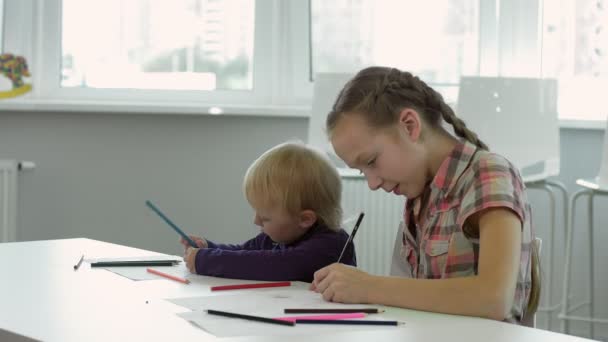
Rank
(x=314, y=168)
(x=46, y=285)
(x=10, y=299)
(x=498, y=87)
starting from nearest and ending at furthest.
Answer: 1. (x=10, y=299)
2. (x=46, y=285)
3. (x=314, y=168)
4. (x=498, y=87)

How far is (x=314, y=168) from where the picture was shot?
175 cm

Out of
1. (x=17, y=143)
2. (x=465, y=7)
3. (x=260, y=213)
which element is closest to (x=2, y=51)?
(x=17, y=143)

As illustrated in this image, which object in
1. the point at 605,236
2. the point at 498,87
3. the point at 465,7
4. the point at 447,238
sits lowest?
the point at 605,236

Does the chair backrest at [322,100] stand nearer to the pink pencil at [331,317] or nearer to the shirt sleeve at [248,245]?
the shirt sleeve at [248,245]

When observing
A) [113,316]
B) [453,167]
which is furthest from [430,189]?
[113,316]

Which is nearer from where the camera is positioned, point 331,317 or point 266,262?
point 331,317

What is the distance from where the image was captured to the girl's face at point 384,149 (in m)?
1.49

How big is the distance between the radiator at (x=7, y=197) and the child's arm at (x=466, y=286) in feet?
8.57

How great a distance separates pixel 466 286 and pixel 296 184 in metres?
0.54

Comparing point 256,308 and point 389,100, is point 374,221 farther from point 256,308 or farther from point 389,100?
point 256,308

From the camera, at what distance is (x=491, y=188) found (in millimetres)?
1380

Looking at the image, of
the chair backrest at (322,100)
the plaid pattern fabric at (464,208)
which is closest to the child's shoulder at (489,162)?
the plaid pattern fabric at (464,208)

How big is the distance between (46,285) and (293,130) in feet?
8.41

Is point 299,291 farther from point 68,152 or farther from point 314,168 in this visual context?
point 68,152
